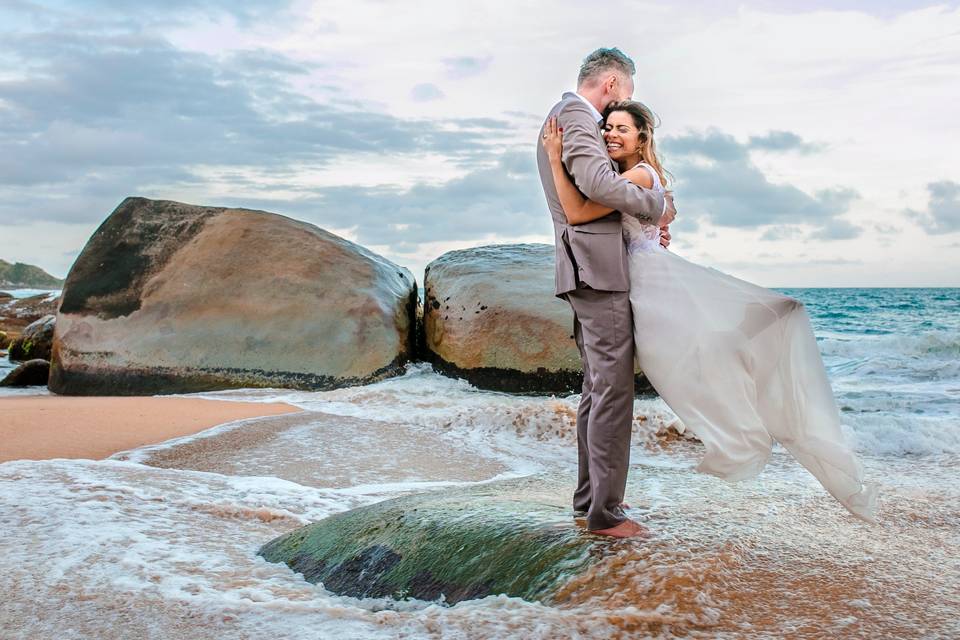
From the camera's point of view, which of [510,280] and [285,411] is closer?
[285,411]

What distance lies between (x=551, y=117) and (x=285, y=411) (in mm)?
5062

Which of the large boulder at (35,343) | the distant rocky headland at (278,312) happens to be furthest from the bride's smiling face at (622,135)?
the large boulder at (35,343)

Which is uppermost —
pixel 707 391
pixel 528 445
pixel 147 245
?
pixel 147 245

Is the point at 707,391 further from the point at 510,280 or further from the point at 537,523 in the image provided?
the point at 510,280

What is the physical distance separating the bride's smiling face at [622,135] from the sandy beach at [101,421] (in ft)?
13.4

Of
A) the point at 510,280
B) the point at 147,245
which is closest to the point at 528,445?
the point at 510,280

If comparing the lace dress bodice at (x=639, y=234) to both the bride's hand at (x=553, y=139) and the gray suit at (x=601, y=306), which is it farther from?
the bride's hand at (x=553, y=139)

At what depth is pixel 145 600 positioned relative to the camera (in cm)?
315

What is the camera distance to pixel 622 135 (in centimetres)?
355

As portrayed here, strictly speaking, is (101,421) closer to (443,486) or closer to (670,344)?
(443,486)

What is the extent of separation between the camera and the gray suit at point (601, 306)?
11.0 feet

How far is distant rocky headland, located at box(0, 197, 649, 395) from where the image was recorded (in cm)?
930

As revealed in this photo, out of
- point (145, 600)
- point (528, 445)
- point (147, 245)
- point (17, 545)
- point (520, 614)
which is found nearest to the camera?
point (520, 614)

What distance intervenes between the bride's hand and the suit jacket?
0.11 ft
